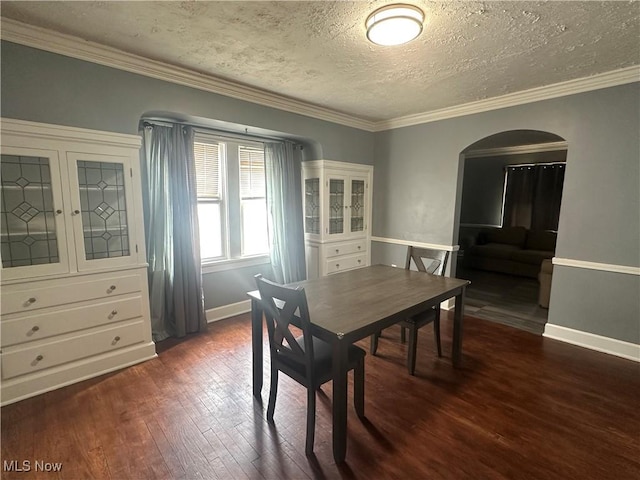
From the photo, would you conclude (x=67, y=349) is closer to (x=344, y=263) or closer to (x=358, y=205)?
(x=344, y=263)

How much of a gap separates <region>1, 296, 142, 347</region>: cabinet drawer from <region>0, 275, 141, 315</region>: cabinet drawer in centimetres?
7

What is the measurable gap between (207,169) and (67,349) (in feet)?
6.83

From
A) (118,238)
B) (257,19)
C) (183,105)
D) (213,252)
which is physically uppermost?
(257,19)

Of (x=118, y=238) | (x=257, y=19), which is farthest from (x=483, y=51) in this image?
(x=118, y=238)

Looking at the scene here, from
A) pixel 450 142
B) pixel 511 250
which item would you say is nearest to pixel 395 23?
pixel 450 142

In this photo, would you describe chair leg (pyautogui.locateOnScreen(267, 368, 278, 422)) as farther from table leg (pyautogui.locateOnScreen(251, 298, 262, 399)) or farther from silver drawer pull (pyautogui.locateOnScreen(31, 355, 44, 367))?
silver drawer pull (pyautogui.locateOnScreen(31, 355, 44, 367))

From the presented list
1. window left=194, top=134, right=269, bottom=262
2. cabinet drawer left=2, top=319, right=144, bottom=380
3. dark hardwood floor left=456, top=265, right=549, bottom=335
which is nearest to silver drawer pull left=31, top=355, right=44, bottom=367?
cabinet drawer left=2, top=319, right=144, bottom=380

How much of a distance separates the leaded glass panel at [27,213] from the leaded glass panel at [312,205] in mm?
2710

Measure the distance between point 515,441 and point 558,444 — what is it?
0.79ft

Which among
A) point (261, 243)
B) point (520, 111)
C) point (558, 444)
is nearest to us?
point (558, 444)

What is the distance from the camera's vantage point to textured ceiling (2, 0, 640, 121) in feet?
5.82

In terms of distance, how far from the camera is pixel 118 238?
99.7 inches

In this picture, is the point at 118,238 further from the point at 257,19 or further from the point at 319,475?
the point at 319,475

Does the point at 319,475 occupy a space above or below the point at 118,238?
below
